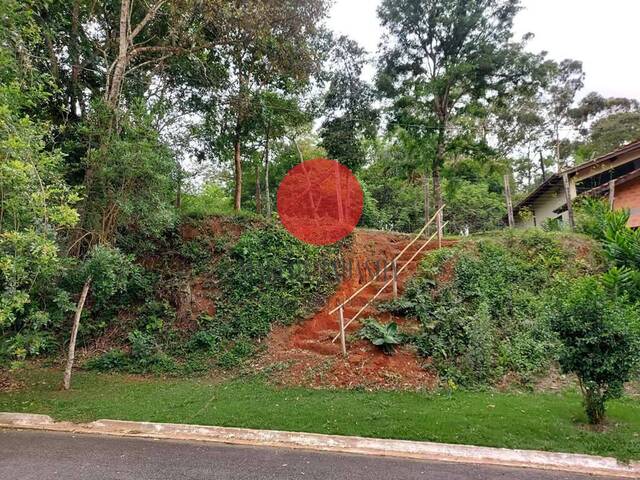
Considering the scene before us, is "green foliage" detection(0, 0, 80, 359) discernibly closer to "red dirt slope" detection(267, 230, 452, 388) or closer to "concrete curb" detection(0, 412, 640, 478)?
"concrete curb" detection(0, 412, 640, 478)

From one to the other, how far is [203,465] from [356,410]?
7.14 feet

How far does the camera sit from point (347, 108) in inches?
494

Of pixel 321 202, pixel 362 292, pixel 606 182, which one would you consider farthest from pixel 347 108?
pixel 606 182

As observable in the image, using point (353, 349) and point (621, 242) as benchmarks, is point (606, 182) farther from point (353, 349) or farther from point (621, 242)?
point (353, 349)

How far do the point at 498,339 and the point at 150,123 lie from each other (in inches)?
316

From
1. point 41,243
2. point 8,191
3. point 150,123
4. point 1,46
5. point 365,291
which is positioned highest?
point 1,46

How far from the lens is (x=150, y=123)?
23.6ft

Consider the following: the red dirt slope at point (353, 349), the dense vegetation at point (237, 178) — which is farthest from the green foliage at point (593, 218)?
the red dirt slope at point (353, 349)

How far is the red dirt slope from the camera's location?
6.21 meters

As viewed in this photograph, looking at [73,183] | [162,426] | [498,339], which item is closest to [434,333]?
[498,339]

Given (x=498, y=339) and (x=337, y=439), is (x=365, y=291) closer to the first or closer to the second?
(x=498, y=339)

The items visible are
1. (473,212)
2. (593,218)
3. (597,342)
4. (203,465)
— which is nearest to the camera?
(203,465)

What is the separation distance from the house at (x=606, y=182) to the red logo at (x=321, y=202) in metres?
6.61

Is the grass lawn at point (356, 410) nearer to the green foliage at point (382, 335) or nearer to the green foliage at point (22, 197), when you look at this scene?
the green foliage at point (382, 335)
